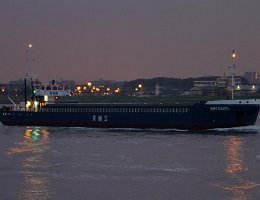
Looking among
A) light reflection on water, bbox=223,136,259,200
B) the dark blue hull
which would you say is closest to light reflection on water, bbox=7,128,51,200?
light reflection on water, bbox=223,136,259,200

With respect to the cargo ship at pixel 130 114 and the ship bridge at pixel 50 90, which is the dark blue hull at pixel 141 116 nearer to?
the cargo ship at pixel 130 114

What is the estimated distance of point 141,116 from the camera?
56.1 meters

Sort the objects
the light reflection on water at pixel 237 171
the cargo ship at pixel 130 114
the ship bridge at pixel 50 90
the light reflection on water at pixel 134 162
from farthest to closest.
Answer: the ship bridge at pixel 50 90 < the cargo ship at pixel 130 114 < the light reflection on water at pixel 134 162 < the light reflection on water at pixel 237 171

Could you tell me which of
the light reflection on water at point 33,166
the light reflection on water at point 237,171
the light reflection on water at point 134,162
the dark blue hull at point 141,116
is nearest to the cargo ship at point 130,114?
the dark blue hull at point 141,116

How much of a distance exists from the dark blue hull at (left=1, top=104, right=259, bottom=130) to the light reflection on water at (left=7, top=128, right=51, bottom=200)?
9.79m

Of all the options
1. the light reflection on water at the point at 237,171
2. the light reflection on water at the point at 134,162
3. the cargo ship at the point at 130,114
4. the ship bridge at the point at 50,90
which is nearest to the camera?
the light reflection on water at the point at 237,171

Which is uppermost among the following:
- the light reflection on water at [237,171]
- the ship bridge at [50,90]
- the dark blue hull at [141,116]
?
the ship bridge at [50,90]

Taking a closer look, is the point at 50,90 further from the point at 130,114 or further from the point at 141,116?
the point at 141,116

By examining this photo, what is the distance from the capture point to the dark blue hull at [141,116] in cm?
5225

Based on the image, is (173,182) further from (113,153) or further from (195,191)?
(113,153)

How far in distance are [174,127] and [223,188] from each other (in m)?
29.8

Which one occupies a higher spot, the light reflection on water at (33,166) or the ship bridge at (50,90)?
the ship bridge at (50,90)

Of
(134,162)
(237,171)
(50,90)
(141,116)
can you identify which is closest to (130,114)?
(141,116)

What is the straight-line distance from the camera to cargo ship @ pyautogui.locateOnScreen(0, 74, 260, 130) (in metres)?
52.2
